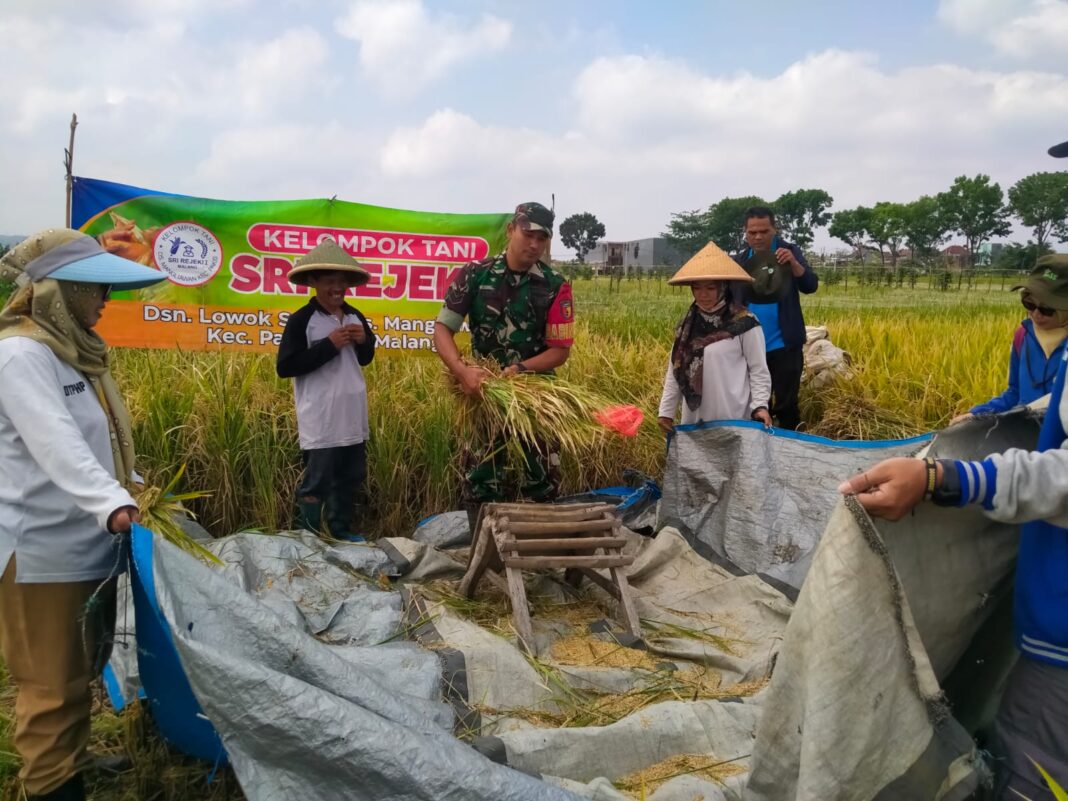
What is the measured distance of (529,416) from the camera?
145 inches

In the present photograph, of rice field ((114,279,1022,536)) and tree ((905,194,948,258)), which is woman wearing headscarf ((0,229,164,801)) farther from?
tree ((905,194,948,258))

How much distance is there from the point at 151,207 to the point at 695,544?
13.0 feet

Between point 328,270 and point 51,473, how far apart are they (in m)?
2.14

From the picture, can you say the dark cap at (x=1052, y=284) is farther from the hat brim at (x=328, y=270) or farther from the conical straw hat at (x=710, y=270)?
the hat brim at (x=328, y=270)

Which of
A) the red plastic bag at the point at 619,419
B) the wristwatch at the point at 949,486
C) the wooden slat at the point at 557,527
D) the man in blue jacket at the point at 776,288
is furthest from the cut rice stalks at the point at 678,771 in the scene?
the man in blue jacket at the point at 776,288

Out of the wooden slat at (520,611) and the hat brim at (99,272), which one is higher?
the hat brim at (99,272)

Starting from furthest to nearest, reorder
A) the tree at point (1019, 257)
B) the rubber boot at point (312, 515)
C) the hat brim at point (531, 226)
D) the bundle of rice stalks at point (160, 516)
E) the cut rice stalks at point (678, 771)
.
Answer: the tree at point (1019, 257) → the rubber boot at point (312, 515) → the hat brim at point (531, 226) → the bundle of rice stalks at point (160, 516) → the cut rice stalks at point (678, 771)

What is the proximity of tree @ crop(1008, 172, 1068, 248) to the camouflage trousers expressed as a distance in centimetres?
6934

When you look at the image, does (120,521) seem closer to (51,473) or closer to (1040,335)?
(51,473)

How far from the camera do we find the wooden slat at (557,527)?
333cm

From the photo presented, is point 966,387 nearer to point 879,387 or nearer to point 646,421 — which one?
point 879,387

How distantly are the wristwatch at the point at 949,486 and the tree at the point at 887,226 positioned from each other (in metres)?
69.4

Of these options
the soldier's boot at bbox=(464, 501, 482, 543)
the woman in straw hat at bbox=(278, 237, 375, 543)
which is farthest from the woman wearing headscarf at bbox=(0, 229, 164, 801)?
the soldier's boot at bbox=(464, 501, 482, 543)

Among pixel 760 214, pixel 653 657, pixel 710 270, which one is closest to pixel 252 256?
pixel 710 270
